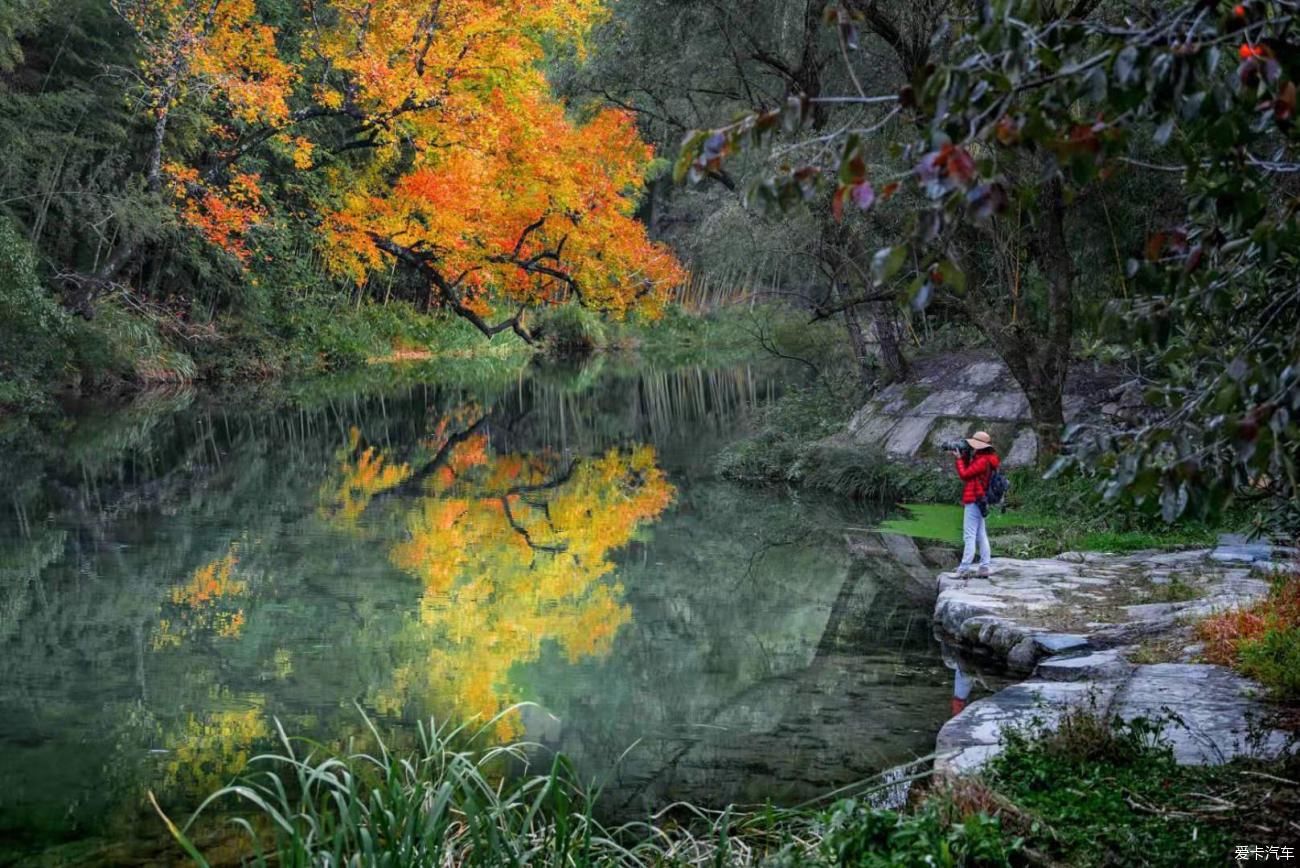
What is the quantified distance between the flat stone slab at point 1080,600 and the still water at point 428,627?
1.32ft

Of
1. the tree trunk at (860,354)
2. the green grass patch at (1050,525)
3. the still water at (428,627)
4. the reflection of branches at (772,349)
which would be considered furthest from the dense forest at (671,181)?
the still water at (428,627)

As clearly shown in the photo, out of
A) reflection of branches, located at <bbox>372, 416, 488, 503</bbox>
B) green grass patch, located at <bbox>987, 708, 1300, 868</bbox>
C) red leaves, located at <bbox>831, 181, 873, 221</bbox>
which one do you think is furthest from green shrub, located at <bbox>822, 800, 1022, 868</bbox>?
reflection of branches, located at <bbox>372, 416, 488, 503</bbox>

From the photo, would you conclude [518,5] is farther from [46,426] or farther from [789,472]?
[789,472]

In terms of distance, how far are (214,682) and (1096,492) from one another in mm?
5843

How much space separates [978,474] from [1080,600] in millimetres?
1596

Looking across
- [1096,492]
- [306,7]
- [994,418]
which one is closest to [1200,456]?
[1096,492]

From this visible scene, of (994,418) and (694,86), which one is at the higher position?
(694,86)

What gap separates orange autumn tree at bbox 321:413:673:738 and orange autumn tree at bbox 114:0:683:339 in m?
6.93

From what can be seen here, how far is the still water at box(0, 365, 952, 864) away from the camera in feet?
20.9

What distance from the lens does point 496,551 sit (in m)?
11.8

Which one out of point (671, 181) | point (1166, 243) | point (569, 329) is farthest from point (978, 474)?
point (569, 329)

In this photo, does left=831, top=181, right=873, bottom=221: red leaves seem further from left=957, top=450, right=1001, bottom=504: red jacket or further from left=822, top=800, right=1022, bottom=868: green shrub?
left=957, top=450, right=1001, bottom=504: red jacket

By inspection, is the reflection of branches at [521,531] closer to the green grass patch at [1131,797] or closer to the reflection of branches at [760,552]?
the reflection of branches at [760,552]

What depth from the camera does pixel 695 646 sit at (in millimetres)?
8805
